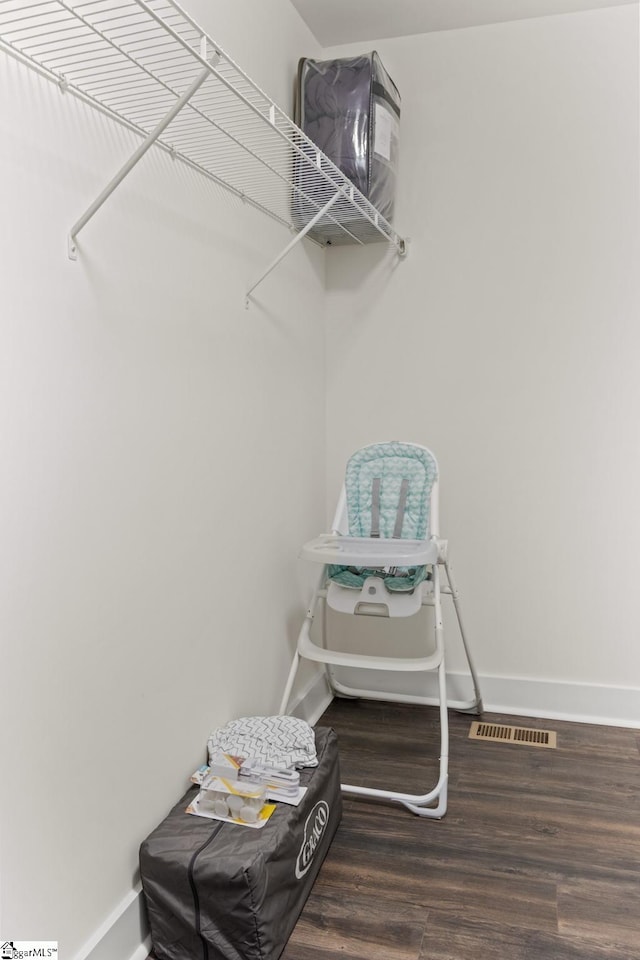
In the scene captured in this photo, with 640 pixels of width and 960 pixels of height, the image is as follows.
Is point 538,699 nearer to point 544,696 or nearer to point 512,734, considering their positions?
point 544,696

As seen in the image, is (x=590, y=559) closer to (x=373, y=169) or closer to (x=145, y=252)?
(x=373, y=169)

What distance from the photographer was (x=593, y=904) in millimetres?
1891

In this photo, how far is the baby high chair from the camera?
2311 mm

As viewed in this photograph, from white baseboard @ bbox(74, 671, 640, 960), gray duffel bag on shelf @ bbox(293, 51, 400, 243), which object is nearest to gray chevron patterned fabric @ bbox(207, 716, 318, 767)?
white baseboard @ bbox(74, 671, 640, 960)

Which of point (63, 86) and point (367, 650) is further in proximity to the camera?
point (367, 650)

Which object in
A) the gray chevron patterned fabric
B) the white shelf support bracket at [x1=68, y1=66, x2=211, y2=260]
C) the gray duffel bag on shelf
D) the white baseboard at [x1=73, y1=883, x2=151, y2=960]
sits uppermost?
the gray duffel bag on shelf

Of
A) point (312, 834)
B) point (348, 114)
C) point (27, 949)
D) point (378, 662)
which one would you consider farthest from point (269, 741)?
point (348, 114)

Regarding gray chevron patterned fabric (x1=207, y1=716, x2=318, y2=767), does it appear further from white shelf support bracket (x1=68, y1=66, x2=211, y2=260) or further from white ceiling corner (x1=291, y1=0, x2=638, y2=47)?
white ceiling corner (x1=291, y1=0, x2=638, y2=47)

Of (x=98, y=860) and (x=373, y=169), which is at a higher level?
(x=373, y=169)

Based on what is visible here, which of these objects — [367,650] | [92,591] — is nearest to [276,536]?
[367,650]

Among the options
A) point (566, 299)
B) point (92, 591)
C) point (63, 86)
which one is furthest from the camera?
A: point (566, 299)

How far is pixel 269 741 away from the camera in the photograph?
2129 millimetres

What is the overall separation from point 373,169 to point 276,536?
129 centimetres

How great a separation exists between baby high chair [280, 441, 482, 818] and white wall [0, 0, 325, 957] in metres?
0.23
